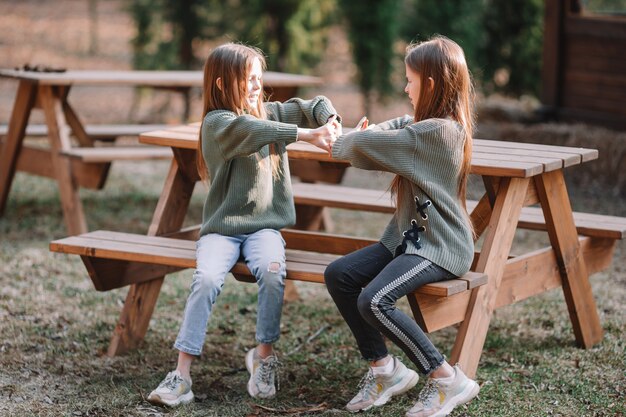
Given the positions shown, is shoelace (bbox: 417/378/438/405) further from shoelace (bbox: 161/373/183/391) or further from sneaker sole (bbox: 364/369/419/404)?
shoelace (bbox: 161/373/183/391)

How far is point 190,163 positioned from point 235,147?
720mm

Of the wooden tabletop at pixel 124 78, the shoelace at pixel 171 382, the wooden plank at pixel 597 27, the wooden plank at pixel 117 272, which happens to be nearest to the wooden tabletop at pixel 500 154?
the wooden plank at pixel 117 272

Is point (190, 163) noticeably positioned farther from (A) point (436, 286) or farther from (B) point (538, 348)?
(B) point (538, 348)

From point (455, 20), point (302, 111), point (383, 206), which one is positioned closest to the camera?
point (302, 111)

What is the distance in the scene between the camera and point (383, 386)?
360 cm

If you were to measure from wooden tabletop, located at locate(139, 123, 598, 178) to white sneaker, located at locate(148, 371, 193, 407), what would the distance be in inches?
39.0

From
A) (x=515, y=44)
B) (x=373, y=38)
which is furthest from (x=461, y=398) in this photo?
(x=515, y=44)

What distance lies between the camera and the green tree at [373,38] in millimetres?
10438

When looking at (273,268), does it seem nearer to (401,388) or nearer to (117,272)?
(401,388)

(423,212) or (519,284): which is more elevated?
(423,212)

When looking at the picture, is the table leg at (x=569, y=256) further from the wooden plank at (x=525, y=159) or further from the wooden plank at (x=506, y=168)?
the wooden plank at (x=506, y=168)

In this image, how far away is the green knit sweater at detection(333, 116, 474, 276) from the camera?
3365 mm

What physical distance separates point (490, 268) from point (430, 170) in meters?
0.53

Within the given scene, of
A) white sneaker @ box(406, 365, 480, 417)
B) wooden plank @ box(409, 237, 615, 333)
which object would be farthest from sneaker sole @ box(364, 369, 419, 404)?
wooden plank @ box(409, 237, 615, 333)
